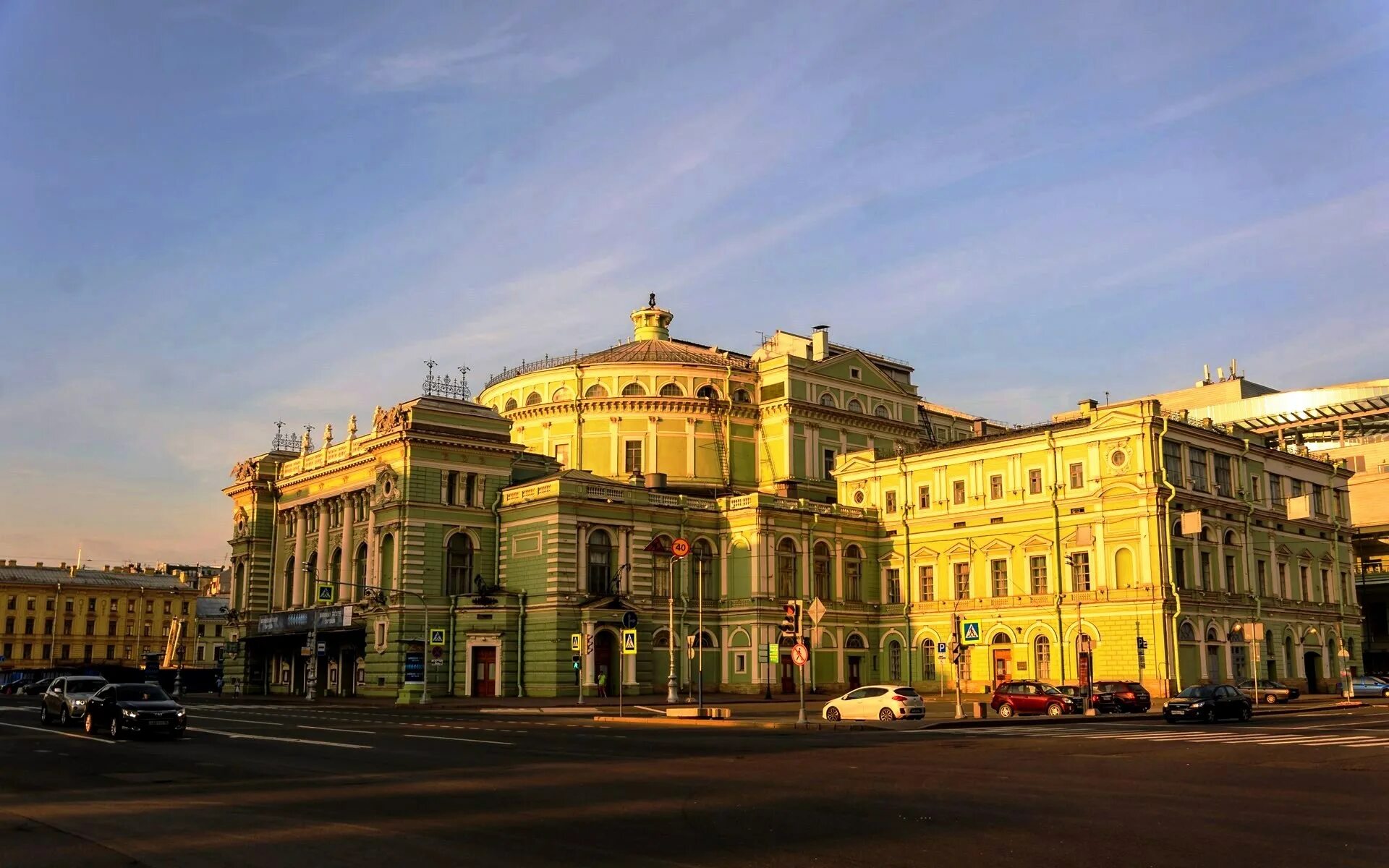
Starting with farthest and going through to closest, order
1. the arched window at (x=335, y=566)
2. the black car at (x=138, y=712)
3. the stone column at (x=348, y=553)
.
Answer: the arched window at (x=335, y=566) < the stone column at (x=348, y=553) < the black car at (x=138, y=712)

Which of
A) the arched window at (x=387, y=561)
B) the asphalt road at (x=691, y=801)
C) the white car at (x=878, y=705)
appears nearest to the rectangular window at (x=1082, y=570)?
the white car at (x=878, y=705)

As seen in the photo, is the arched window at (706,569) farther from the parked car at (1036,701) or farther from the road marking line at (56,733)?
the road marking line at (56,733)

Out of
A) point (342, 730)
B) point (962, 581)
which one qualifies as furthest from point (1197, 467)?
point (342, 730)

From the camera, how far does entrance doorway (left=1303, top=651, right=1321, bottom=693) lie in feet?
246

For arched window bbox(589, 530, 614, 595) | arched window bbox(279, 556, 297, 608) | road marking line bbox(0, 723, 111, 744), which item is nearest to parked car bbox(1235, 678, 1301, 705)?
arched window bbox(589, 530, 614, 595)

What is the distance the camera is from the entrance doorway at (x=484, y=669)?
2805 inches

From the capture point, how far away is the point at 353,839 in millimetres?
15062

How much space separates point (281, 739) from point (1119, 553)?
48125 mm

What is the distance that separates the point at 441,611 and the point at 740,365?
1207 inches

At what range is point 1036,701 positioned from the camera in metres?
48.9

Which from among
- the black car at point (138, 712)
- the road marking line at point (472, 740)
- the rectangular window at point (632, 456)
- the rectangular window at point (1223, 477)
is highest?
the rectangular window at point (632, 456)

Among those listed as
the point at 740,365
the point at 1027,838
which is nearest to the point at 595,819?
the point at 1027,838

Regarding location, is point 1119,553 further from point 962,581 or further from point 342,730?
point 342,730

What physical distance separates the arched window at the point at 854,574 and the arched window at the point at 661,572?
12.1m
